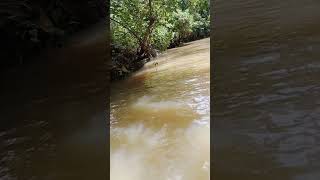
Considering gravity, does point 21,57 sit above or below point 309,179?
above

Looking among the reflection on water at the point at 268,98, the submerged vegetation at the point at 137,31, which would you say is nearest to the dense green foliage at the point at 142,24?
the submerged vegetation at the point at 137,31

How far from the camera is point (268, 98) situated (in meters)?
5.82

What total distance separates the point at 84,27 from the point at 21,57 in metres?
2.53

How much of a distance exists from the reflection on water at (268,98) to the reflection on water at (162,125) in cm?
35

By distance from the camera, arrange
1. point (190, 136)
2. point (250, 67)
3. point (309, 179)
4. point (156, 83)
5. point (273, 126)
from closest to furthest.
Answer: point (309, 179), point (273, 126), point (190, 136), point (250, 67), point (156, 83)

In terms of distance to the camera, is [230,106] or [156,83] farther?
[156,83]

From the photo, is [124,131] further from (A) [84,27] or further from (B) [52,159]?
(A) [84,27]

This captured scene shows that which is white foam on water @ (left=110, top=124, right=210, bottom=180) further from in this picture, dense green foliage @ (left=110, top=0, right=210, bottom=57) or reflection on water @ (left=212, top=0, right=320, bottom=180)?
dense green foliage @ (left=110, top=0, right=210, bottom=57)

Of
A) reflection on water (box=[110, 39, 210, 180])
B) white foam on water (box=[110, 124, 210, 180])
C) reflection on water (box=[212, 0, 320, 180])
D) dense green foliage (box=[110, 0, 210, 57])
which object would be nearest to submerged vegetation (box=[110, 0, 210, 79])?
dense green foliage (box=[110, 0, 210, 57])

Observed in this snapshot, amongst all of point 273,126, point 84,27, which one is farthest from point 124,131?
point 84,27

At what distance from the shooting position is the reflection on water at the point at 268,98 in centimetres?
445

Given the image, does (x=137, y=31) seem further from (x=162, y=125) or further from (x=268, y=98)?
(x=268, y=98)

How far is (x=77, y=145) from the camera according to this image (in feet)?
16.9

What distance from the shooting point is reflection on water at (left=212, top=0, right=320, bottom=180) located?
4453 millimetres
